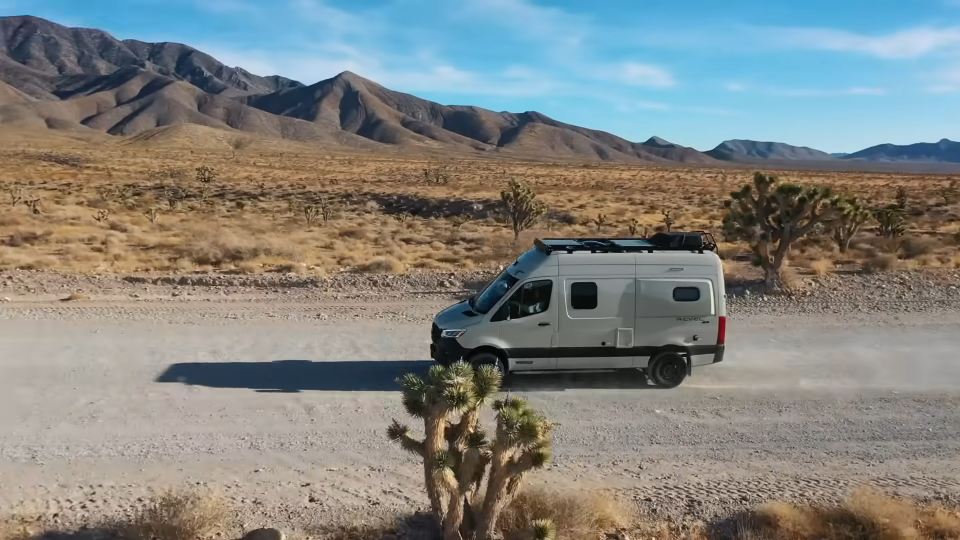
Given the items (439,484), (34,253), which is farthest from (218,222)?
(439,484)

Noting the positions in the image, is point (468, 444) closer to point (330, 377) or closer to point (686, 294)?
point (330, 377)

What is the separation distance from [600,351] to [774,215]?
10.0m

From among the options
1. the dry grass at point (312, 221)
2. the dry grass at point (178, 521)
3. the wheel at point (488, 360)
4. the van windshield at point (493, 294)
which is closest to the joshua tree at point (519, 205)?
the dry grass at point (312, 221)

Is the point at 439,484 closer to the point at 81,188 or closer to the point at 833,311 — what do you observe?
the point at 833,311

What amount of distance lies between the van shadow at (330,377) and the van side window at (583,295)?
115 cm

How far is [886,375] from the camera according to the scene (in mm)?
11133

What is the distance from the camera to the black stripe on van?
10.3 metres

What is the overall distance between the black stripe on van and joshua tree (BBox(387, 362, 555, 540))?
169 inches

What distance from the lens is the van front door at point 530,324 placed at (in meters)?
10.2

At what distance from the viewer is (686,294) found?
10430mm

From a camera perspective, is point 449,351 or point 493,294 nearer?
point 449,351

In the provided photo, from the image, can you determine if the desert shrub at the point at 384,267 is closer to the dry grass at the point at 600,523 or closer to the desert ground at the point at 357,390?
the desert ground at the point at 357,390

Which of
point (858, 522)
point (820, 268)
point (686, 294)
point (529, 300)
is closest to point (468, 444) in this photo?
point (858, 522)

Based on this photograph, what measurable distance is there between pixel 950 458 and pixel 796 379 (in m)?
2.78
